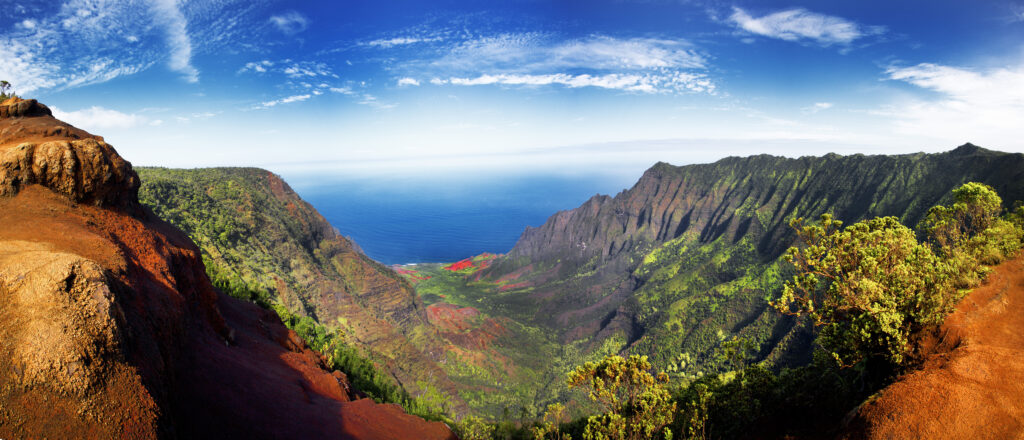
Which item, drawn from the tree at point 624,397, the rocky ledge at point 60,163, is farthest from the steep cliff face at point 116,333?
the tree at point 624,397

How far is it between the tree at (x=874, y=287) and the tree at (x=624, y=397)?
671 centimetres

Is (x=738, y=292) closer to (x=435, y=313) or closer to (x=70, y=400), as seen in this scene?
(x=435, y=313)

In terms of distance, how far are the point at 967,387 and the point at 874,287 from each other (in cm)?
424

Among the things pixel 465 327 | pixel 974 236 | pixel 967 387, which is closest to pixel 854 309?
pixel 967 387

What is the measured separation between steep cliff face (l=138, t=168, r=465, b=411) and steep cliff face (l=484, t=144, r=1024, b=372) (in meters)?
50.4

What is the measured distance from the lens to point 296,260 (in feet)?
201

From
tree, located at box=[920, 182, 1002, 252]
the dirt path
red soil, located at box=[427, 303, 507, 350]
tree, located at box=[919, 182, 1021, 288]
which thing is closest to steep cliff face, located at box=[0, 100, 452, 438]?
the dirt path

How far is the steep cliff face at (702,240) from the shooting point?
8369cm

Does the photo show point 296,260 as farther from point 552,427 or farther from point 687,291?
point 687,291

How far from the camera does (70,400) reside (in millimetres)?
6980

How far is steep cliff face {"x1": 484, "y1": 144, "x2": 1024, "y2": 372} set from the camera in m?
83.7

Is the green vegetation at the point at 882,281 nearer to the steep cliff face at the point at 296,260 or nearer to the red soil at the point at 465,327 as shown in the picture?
the steep cliff face at the point at 296,260

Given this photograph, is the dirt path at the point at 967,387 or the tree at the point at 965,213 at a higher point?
the tree at the point at 965,213

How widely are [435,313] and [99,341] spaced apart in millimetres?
89033
